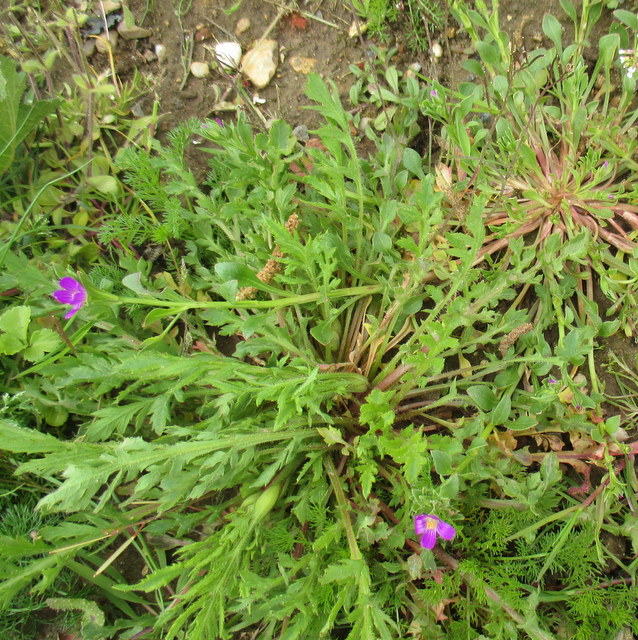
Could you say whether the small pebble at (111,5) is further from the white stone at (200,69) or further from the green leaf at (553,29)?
the green leaf at (553,29)

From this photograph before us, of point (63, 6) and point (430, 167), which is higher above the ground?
point (430, 167)

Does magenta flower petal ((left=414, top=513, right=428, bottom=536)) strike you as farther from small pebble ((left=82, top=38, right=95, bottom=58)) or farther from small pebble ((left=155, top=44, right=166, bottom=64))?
small pebble ((left=82, top=38, right=95, bottom=58))

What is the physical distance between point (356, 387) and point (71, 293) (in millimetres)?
854

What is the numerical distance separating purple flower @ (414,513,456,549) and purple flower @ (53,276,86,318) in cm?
104

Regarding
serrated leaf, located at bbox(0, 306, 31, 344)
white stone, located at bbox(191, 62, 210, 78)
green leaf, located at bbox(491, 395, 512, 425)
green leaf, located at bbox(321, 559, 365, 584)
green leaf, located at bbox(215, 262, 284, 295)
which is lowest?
serrated leaf, located at bbox(0, 306, 31, 344)

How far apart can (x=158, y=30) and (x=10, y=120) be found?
27.7 inches

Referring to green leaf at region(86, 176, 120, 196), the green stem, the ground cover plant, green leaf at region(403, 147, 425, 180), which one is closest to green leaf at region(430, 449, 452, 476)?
the ground cover plant

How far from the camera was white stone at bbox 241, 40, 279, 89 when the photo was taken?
7.22ft

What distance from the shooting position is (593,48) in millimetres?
1977

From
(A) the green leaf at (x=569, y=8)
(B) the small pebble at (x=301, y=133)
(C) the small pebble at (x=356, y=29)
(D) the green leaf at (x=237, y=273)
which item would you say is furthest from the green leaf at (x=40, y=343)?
(A) the green leaf at (x=569, y=8)

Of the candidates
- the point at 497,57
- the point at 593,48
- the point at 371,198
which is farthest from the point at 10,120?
the point at 593,48

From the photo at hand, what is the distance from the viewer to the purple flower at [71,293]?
1509mm

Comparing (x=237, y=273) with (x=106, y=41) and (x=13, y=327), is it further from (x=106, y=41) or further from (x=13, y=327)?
(x=106, y=41)

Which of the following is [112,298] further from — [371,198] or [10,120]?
[10,120]
